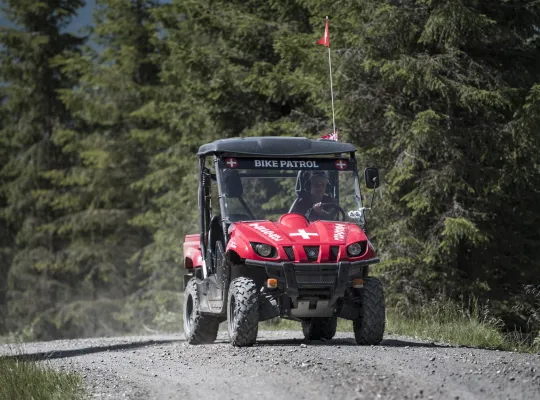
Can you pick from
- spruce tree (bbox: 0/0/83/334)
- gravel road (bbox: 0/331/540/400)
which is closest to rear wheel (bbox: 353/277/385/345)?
gravel road (bbox: 0/331/540/400)

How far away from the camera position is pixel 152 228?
1283 inches

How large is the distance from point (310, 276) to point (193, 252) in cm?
312

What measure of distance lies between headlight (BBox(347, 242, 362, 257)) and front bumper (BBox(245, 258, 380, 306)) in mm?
118

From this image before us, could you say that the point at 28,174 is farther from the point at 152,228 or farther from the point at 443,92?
the point at 443,92

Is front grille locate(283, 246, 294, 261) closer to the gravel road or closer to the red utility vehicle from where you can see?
the red utility vehicle

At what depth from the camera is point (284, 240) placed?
1014 cm

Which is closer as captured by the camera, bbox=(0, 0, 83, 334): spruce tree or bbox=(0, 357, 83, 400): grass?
bbox=(0, 357, 83, 400): grass

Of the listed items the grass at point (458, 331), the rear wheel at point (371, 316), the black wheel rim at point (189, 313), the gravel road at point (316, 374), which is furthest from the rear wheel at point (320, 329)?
the gravel road at point (316, 374)

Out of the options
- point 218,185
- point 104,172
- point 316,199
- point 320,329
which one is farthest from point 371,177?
point 104,172

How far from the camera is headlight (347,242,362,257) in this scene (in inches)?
403

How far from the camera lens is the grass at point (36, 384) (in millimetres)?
8031

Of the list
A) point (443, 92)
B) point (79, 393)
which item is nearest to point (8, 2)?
point (443, 92)

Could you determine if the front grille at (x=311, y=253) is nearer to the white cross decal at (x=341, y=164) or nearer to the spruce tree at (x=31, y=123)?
the white cross decal at (x=341, y=164)

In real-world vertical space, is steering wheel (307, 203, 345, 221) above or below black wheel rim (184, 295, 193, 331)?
above
